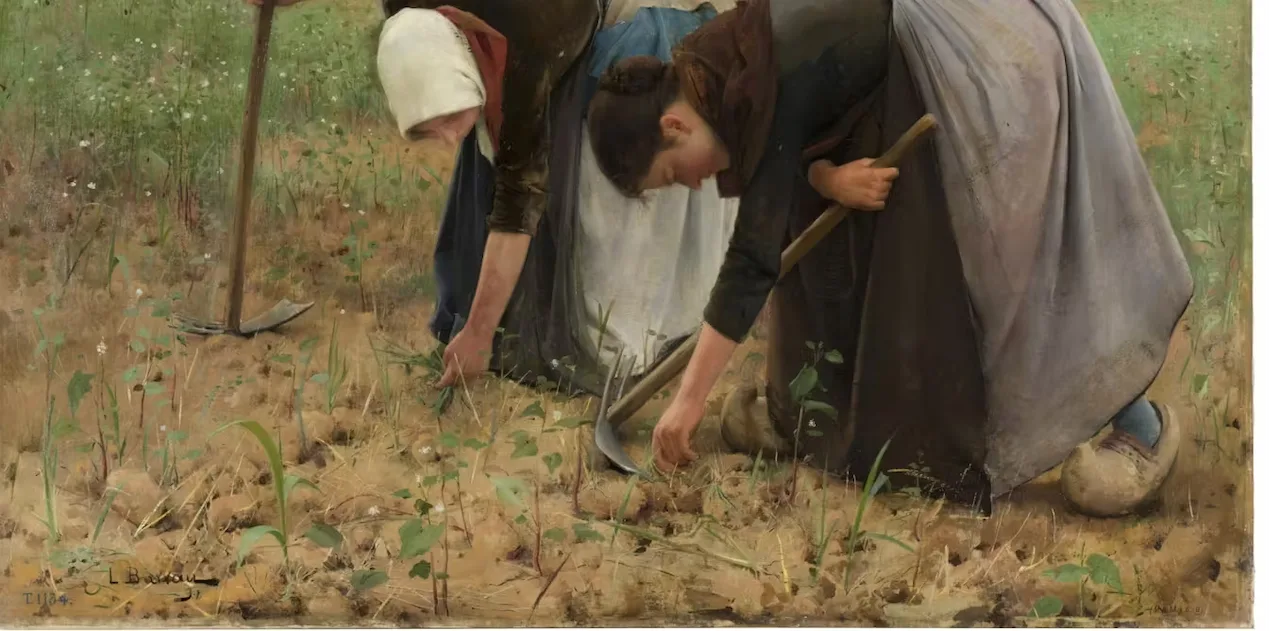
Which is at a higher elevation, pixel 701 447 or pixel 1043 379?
pixel 1043 379

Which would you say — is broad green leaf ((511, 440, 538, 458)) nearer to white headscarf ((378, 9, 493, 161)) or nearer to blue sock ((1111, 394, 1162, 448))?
white headscarf ((378, 9, 493, 161))

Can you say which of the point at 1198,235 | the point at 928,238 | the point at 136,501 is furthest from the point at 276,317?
the point at 1198,235

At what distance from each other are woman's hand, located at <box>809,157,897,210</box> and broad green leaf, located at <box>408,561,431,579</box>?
1.14m

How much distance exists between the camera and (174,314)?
8.50ft

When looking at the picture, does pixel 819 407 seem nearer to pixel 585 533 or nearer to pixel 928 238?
pixel 928 238

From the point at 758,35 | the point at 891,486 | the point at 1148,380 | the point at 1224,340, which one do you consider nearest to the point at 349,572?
the point at 891,486

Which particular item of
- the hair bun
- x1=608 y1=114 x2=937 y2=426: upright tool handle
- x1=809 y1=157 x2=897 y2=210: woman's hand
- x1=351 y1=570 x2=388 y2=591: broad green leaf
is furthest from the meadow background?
x1=809 y1=157 x2=897 y2=210: woman's hand

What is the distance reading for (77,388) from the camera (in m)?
2.57

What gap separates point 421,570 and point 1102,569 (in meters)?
1.45

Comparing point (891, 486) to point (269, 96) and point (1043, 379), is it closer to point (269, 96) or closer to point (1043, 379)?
point (1043, 379)

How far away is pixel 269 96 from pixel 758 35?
1072 millimetres

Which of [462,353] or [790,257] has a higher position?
[790,257]

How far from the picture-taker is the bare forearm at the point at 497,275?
8.41 ft

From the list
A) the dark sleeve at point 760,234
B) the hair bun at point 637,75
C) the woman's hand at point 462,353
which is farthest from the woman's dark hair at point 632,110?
the woman's hand at point 462,353
